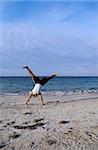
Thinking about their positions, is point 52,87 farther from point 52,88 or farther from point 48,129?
point 48,129

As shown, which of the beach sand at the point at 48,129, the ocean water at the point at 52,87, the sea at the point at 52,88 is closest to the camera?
the beach sand at the point at 48,129

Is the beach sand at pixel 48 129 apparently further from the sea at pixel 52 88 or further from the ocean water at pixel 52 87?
the ocean water at pixel 52 87

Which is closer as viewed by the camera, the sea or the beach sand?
the beach sand

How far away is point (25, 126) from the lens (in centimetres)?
1135

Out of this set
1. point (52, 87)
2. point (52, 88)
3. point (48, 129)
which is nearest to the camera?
point (48, 129)

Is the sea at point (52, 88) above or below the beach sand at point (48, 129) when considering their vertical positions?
above

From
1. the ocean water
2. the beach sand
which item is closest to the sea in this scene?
the ocean water

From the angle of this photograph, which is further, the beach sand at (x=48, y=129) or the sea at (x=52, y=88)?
the sea at (x=52, y=88)

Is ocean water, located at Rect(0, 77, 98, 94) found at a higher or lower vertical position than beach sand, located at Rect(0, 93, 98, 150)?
higher

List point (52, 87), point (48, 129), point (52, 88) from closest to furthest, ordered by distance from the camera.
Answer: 1. point (48, 129)
2. point (52, 88)
3. point (52, 87)

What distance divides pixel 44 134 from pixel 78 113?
4128mm

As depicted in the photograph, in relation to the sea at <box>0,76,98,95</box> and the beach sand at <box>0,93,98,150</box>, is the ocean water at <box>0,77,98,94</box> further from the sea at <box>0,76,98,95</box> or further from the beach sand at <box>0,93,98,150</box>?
the beach sand at <box>0,93,98,150</box>

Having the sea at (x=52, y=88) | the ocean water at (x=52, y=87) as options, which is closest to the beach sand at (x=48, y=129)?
the sea at (x=52, y=88)

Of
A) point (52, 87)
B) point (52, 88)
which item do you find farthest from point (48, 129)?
point (52, 87)
